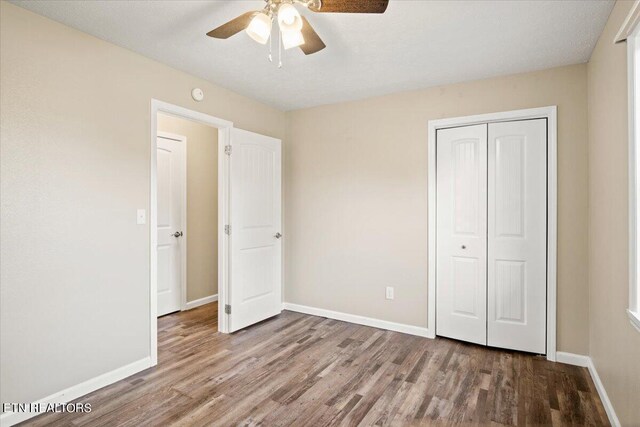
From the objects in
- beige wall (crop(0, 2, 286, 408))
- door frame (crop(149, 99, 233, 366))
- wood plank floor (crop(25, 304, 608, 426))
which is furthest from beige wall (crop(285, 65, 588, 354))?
beige wall (crop(0, 2, 286, 408))

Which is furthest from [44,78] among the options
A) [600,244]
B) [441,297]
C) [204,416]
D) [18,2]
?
[600,244]

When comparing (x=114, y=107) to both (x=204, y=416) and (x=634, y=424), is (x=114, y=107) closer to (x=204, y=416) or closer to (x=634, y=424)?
(x=204, y=416)

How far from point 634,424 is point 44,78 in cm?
379

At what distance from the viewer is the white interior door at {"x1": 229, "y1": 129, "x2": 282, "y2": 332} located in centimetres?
347

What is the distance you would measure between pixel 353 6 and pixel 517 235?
2404 millimetres

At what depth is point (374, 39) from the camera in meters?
2.41

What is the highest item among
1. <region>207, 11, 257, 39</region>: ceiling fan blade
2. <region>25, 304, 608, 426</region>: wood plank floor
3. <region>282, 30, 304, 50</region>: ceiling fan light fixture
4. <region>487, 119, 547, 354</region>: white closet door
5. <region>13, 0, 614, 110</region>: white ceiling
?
<region>13, 0, 614, 110</region>: white ceiling

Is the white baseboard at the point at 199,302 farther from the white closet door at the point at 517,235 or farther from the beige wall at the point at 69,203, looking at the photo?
the white closet door at the point at 517,235

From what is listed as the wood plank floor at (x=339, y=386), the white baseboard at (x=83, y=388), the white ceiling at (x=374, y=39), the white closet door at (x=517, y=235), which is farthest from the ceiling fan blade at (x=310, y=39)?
the white baseboard at (x=83, y=388)

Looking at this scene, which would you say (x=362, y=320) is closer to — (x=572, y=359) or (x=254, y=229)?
(x=254, y=229)

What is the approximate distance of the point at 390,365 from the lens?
9.07ft

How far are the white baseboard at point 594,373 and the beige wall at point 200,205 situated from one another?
3.94 metres

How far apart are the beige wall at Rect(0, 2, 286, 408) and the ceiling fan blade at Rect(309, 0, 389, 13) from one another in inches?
67.8

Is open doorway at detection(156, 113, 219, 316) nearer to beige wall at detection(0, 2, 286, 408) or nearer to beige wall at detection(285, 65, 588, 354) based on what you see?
beige wall at detection(285, 65, 588, 354)
